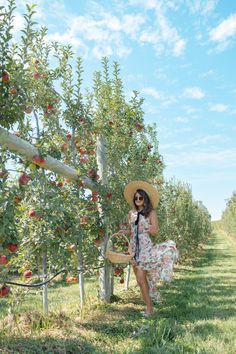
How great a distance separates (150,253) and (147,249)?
0.22 ft

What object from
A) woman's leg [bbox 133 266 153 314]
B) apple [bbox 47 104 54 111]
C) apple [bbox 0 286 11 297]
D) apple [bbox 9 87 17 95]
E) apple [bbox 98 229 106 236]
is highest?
apple [bbox 47 104 54 111]

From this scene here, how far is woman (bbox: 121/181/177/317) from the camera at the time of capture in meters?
5.55

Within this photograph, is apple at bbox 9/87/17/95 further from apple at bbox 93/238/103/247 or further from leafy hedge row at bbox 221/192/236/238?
leafy hedge row at bbox 221/192/236/238

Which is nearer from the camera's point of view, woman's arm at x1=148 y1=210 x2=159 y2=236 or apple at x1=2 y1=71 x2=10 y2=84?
apple at x1=2 y1=71 x2=10 y2=84

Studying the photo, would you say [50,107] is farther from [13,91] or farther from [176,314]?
[176,314]

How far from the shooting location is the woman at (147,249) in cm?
555

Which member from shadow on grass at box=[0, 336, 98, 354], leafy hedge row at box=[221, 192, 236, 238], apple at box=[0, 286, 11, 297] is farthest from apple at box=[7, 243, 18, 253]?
leafy hedge row at box=[221, 192, 236, 238]

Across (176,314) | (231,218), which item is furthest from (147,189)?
(231,218)

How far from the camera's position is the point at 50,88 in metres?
5.70

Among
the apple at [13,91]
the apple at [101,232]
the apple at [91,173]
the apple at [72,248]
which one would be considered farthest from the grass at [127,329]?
the apple at [13,91]

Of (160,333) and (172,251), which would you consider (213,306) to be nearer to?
(172,251)

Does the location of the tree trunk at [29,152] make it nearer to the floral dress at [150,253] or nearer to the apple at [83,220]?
the apple at [83,220]

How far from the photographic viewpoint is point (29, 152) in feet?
13.6

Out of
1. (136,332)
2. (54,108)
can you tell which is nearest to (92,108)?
(54,108)
